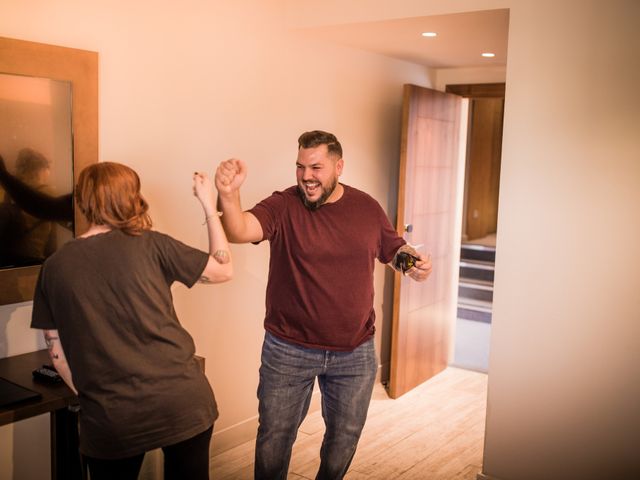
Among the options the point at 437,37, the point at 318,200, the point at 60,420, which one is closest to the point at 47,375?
the point at 60,420

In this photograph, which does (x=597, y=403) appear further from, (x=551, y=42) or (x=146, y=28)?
(x=146, y=28)

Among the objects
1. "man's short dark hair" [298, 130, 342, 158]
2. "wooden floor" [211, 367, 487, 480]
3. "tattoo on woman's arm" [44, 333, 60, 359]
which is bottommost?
"wooden floor" [211, 367, 487, 480]

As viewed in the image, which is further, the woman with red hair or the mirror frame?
the mirror frame

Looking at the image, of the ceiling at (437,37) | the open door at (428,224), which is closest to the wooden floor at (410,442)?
the open door at (428,224)

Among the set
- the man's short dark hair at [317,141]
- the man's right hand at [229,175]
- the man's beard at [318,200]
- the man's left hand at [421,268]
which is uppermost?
the man's short dark hair at [317,141]

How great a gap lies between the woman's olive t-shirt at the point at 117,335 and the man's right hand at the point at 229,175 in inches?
14.8

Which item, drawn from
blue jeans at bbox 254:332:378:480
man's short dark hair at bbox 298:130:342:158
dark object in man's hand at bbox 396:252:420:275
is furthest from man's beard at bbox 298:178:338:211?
blue jeans at bbox 254:332:378:480

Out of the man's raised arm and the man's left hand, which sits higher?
the man's raised arm

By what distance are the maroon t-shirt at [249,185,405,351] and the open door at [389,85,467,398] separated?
1.79 meters

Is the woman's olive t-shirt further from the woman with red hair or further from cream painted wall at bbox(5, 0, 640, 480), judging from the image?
cream painted wall at bbox(5, 0, 640, 480)

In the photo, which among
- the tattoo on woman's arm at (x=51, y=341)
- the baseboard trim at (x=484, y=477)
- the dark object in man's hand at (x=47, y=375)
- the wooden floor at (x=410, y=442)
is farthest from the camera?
the wooden floor at (x=410, y=442)

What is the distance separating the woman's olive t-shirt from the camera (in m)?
1.73

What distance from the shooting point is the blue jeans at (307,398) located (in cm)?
252

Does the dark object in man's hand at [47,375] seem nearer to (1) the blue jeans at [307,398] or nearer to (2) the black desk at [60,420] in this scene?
(2) the black desk at [60,420]
